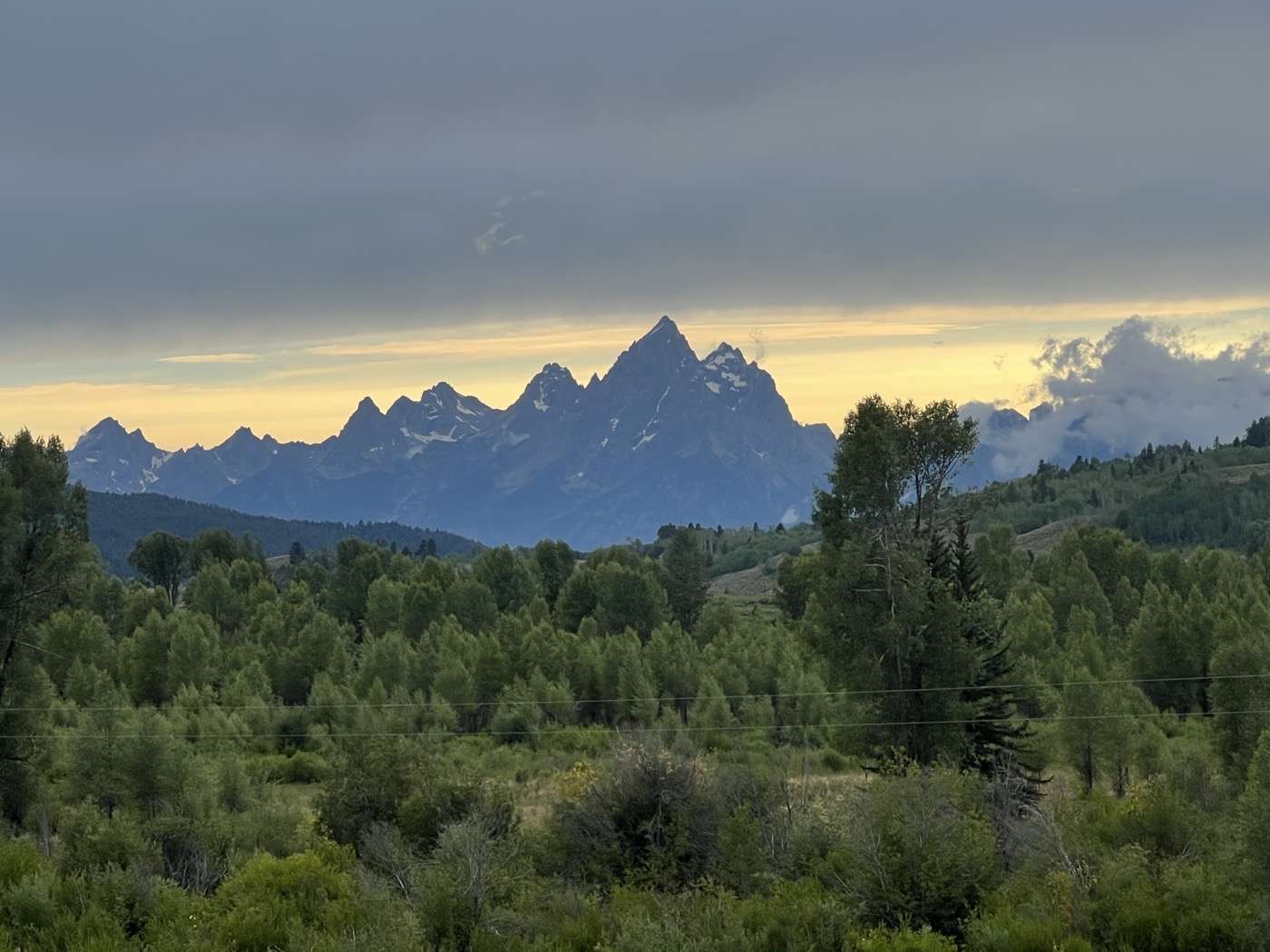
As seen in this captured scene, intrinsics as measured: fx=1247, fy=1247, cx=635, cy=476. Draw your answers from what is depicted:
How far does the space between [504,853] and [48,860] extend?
41.4 feet

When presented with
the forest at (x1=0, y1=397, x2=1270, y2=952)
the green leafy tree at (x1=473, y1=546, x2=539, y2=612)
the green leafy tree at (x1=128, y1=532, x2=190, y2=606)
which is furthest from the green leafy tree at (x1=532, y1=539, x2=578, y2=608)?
the green leafy tree at (x1=128, y1=532, x2=190, y2=606)

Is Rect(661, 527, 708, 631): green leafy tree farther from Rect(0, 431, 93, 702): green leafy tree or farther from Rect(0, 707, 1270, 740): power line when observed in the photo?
Rect(0, 431, 93, 702): green leafy tree

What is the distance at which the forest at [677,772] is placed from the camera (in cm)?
2598

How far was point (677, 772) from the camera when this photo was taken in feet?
113

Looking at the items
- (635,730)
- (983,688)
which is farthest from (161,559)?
(983,688)

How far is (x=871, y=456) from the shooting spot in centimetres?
4469

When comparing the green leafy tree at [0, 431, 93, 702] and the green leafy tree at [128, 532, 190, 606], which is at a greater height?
the green leafy tree at [0, 431, 93, 702]

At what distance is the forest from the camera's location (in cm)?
2598

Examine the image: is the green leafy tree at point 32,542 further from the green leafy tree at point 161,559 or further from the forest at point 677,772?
the green leafy tree at point 161,559

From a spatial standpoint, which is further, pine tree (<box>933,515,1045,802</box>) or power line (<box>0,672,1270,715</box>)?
power line (<box>0,672,1270,715</box>)

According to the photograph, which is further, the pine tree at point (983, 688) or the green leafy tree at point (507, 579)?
the green leafy tree at point (507, 579)

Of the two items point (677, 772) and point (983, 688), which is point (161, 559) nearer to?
point (983, 688)

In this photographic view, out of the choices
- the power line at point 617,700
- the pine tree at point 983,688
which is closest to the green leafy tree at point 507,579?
the power line at point 617,700

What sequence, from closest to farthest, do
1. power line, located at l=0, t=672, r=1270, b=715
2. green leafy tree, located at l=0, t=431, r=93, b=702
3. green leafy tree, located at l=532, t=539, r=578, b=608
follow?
green leafy tree, located at l=0, t=431, r=93, b=702 < power line, located at l=0, t=672, r=1270, b=715 < green leafy tree, located at l=532, t=539, r=578, b=608
